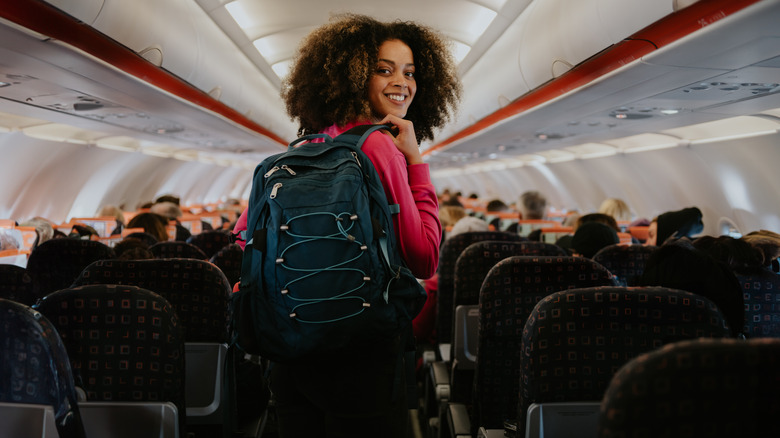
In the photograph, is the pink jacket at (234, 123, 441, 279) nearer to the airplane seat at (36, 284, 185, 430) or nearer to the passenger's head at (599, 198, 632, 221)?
the airplane seat at (36, 284, 185, 430)

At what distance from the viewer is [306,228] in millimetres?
1547

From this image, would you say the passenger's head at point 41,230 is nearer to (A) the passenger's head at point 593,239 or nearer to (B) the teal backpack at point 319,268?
(A) the passenger's head at point 593,239

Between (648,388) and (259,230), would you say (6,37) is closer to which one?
(259,230)

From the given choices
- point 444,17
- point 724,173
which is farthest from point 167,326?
point 724,173

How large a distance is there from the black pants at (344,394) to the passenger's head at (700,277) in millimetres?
1302

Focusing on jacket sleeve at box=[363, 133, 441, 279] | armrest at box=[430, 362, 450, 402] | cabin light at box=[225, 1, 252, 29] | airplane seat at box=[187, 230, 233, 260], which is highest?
cabin light at box=[225, 1, 252, 29]

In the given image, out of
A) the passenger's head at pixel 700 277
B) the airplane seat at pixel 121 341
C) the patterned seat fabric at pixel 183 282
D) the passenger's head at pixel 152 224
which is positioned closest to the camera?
the airplane seat at pixel 121 341

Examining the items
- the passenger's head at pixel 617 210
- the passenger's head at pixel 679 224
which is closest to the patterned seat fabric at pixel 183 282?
the passenger's head at pixel 679 224

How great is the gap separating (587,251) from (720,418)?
376 centimetres

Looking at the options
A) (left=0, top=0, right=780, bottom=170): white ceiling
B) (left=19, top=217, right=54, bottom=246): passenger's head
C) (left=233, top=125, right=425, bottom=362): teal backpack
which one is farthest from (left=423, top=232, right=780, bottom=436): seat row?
(left=19, top=217, right=54, bottom=246): passenger's head

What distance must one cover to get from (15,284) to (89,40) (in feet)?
5.00

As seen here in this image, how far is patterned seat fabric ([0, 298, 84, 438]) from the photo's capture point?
1425mm

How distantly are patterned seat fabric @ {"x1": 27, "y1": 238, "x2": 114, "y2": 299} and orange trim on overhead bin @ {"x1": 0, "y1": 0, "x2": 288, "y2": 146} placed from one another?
121 centimetres

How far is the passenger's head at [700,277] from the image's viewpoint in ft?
7.58
